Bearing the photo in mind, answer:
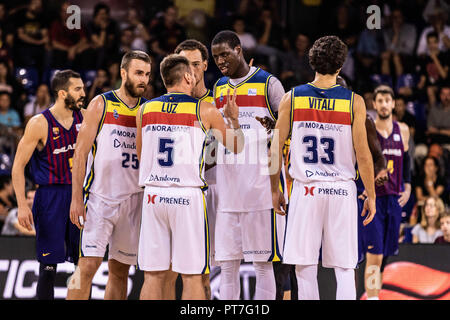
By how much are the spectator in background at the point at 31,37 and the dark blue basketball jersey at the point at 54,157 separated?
547 centimetres

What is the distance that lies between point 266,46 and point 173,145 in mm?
6836

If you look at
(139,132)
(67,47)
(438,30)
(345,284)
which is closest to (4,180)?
(67,47)

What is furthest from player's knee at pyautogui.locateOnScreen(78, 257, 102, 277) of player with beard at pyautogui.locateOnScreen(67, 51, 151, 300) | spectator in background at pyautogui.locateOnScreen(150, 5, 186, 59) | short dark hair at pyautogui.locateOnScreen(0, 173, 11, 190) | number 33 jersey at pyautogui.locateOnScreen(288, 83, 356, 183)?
spectator in background at pyautogui.locateOnScreen(150, 5, 186, 59)

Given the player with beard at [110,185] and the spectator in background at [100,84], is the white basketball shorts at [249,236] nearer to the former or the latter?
the player with beard at [110,185]

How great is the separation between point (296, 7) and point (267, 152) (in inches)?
299

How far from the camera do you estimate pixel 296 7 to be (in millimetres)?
12711

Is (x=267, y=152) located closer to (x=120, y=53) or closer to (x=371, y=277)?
(x=371, y=277)

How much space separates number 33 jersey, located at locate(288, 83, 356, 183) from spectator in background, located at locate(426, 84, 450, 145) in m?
6.01

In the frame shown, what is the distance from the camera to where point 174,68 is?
5289mm

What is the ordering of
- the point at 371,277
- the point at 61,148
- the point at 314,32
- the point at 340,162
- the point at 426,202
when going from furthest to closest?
the point at 314,32 < the point at 426,202 < the point at 371,277 < the point at 61,148 < the point at 340,162

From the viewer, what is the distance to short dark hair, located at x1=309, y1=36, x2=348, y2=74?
507 cm

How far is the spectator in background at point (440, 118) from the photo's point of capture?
34.8ft

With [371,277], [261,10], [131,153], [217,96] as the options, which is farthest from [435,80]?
[131,153]

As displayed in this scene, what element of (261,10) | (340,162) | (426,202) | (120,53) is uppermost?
(261,10)
